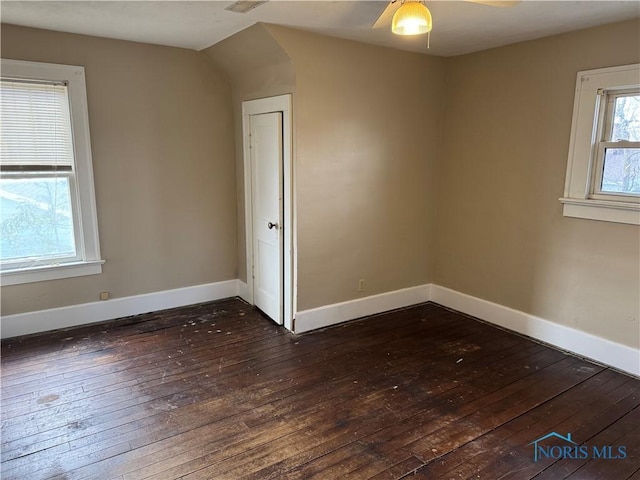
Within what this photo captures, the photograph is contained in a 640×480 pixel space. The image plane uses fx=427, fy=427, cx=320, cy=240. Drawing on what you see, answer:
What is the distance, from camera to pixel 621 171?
3.09 metres

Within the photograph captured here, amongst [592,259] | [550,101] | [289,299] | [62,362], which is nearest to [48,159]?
[62,362]

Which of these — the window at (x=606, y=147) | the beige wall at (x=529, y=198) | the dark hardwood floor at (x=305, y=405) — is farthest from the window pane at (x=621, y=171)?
the dark hardwood floor at (x=305, y=405)

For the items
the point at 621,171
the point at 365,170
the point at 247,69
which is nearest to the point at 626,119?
the point at 621,171

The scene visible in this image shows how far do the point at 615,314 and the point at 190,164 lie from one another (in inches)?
149

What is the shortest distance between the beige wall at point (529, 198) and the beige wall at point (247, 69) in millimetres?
1773

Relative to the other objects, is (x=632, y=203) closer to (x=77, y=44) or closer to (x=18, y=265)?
(x=77, y=44)

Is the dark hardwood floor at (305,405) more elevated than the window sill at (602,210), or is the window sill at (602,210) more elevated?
the window sill at (602,210)

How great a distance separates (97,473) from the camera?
6.94 ft

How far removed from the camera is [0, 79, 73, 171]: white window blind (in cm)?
329

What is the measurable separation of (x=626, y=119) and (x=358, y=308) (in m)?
2.58

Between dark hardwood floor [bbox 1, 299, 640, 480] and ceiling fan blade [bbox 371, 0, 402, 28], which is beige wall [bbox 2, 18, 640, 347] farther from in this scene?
ceiling fan blade [bbox 371, 0, 402, 28]

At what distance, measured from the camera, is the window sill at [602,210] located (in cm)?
298

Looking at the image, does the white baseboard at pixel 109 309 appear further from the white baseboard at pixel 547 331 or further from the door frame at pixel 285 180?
the white baseboard at pixel 547 331

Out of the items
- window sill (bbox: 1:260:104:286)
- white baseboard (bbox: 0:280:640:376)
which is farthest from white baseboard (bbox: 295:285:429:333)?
window sill (bbox: 1:260:104:286)
